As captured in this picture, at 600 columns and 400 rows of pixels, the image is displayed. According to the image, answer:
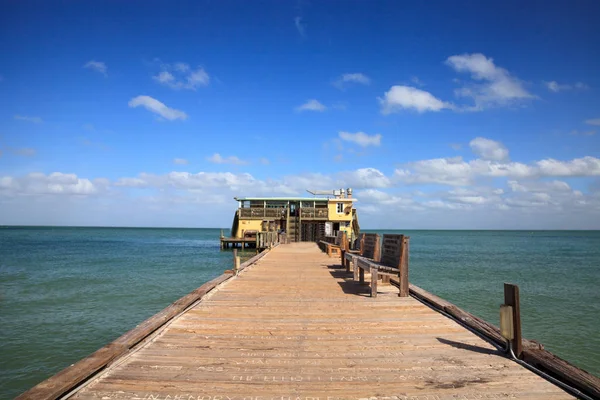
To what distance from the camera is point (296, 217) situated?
138ft

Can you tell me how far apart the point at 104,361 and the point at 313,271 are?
28.5 ft

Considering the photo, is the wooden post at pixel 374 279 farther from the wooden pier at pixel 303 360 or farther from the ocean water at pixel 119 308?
the ocean water at pixel 119 308

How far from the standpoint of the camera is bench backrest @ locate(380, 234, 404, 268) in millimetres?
7538

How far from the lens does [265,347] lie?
14.3 feet

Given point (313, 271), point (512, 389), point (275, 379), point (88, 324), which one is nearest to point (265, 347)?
point (275, 379)

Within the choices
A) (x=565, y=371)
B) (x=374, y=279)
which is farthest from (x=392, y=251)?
(x=565, y=371)

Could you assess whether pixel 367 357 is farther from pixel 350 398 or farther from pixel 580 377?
pixel 580 377

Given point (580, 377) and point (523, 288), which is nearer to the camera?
point (580, 377)

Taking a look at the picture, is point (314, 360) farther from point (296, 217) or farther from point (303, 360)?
point (296, 217)

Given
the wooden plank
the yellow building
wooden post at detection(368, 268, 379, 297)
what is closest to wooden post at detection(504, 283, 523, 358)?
the wooden plank

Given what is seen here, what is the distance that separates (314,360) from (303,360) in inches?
4.4

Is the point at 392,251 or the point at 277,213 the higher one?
the point at 277,213

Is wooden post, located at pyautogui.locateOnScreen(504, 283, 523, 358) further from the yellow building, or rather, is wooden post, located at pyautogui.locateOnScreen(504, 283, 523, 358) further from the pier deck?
the yellow building

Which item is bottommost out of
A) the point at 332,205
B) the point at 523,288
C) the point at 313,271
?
the point at 523,288
